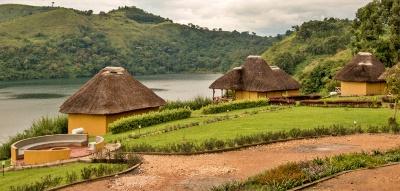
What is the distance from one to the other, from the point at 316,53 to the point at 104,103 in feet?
243

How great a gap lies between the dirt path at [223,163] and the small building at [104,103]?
13.8 meters

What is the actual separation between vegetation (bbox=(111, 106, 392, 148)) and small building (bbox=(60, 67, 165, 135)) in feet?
16.8

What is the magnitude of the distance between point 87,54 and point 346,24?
83.0 m

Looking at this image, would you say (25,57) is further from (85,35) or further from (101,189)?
(101,189)

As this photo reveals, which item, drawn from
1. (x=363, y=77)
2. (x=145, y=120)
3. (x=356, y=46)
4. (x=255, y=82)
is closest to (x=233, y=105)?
(x=255, y=82)

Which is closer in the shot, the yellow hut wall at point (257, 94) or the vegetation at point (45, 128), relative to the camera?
the vegetation at point (45, 128)

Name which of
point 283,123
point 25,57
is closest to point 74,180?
point 283,123

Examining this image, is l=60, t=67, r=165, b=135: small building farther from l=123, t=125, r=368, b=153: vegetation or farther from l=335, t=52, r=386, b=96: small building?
l=335, t=52, r=386, b=96: small building

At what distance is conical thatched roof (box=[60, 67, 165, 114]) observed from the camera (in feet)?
108

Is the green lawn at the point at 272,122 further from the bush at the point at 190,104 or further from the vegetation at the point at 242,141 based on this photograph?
the bush at the point at 190,104

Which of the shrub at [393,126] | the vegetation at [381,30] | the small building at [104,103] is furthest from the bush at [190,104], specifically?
the vegetation at [381,30]

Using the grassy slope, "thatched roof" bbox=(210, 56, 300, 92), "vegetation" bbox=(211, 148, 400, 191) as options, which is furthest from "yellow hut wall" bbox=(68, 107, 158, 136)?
the grassy slope

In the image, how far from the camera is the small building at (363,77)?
143 ft

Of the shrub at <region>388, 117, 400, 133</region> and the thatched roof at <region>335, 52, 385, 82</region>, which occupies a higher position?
the thatched roof at <region>335, 52, 385, 82</region>
